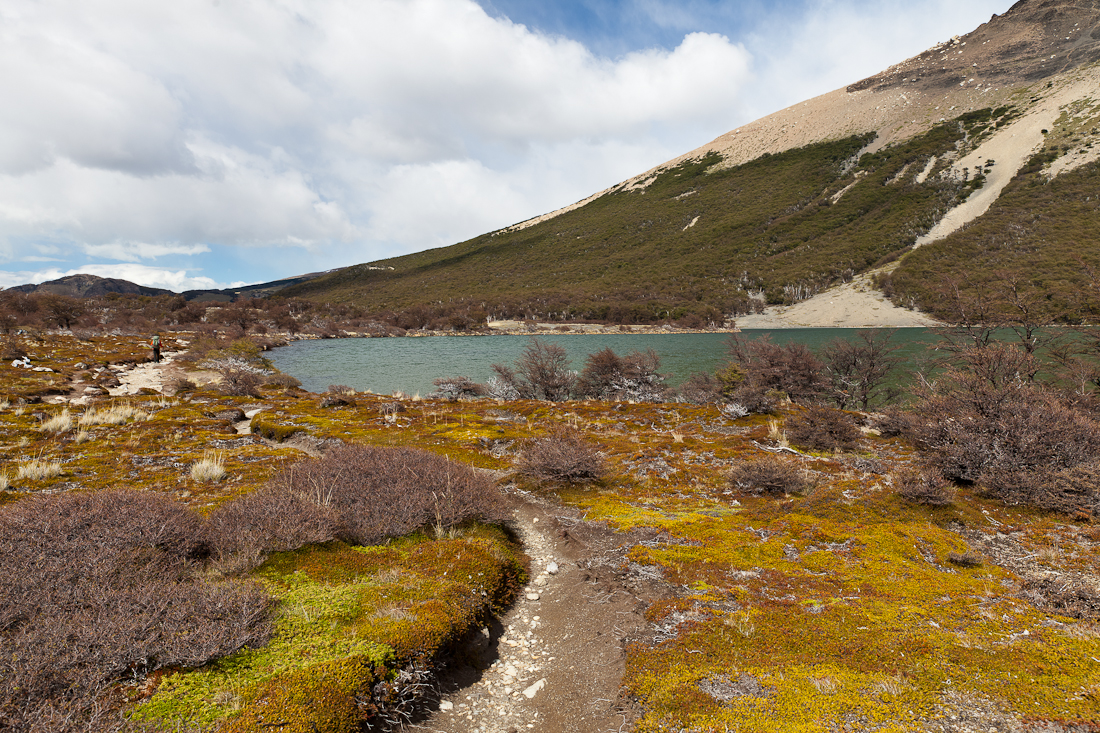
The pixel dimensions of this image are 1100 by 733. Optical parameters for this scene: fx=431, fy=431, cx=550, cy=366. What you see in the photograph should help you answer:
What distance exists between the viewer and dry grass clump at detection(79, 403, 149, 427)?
45.4ft

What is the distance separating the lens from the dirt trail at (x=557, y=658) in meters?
4.36

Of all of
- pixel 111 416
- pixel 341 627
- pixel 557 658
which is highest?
pixel 111 416

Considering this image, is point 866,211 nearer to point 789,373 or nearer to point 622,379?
point 789,373

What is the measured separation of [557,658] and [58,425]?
16758mm

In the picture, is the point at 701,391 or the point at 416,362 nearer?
the point at 701,391

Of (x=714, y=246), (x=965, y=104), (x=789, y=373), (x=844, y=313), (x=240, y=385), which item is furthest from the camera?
(x=965, y=104)

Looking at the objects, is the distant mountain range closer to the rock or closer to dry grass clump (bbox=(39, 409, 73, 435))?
the rock

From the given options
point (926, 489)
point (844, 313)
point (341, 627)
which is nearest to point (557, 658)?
point (341, 627)

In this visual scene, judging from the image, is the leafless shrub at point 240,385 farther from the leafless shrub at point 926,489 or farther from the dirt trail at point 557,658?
the leafless shrub at point 926,489

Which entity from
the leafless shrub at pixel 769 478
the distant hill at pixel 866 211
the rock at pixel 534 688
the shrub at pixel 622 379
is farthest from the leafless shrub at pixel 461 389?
the distant hill at pixel 866 211

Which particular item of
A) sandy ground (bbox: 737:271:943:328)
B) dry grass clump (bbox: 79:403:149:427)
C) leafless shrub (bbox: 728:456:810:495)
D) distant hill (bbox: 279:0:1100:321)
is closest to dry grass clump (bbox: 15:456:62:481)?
dry grass clump (bbox: 79:403:149:427)

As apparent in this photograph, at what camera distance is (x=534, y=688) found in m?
4.89

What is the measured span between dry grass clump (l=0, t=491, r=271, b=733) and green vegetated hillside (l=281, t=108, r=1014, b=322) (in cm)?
11017

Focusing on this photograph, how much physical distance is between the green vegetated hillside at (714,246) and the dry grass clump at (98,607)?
110171 mm
